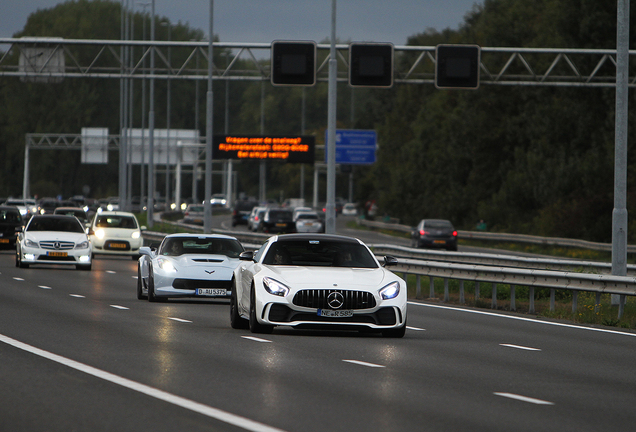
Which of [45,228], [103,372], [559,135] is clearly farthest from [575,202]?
[103,372]

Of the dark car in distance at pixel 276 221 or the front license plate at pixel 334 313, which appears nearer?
the front license plate at pixel 334 313

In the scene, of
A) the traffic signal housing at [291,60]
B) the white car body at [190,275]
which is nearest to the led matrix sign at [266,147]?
the traffic signal housing at [291,60]

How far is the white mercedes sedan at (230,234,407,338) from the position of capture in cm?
1483

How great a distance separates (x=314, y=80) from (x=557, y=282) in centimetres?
1544

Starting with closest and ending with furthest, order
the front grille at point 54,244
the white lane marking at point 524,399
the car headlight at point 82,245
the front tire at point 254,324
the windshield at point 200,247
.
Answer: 1. the white lane marking at point 524,399
2. the front tire at point 254,324
3. the windshield at point 200,247
4. the front grille at point 54,244
5. the car headlight at point 82,245

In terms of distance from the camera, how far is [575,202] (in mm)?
56031

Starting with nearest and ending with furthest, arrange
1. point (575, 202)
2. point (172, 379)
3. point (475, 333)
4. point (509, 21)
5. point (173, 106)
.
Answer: point (172, 379), point (475, 333), point (575, 202), point (509, 21), point (173, 106)

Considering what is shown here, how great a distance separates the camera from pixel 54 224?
32656mm

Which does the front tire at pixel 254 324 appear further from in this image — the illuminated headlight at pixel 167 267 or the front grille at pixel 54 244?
the front grille at pixel 54 244

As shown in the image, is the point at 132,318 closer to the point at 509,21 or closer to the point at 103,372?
the point at 103,372

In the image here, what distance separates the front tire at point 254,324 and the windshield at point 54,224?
17.9 m

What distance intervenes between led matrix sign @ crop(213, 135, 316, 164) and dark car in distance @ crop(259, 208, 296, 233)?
3485mm

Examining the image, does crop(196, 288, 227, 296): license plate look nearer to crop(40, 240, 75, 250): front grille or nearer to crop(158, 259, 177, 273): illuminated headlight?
crop(158, 259, 177, 273): illuminated headlight

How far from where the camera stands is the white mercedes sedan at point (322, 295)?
1483cm
